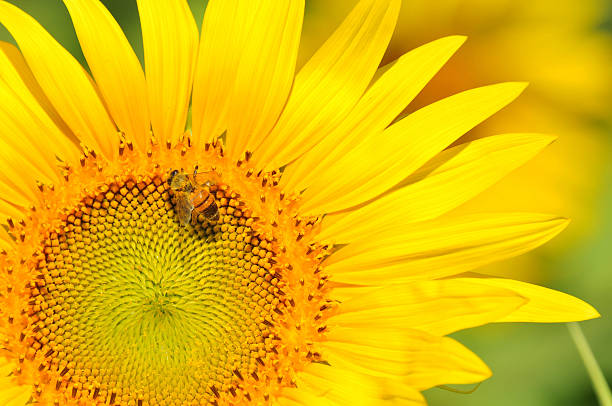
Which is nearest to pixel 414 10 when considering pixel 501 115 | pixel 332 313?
pixel 501 115

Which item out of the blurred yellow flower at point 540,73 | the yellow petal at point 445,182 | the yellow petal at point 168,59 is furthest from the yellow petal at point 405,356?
the yellow petal at point 168,59

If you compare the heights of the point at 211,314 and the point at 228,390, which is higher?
the point at 211,314

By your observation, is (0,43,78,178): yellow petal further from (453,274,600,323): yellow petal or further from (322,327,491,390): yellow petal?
(453,274,600,323): yellow petal

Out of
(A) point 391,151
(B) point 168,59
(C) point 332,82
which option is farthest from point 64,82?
(A) point 391,151

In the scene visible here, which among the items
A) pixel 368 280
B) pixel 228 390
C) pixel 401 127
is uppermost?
pixel 401 127

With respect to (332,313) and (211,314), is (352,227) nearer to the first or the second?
(332,313)

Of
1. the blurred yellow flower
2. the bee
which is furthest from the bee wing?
the blurred yellow flower
